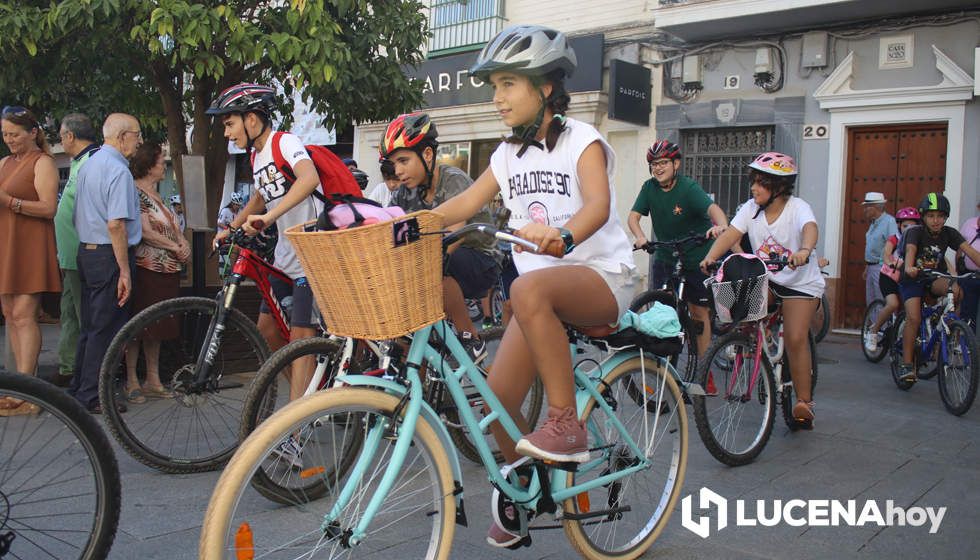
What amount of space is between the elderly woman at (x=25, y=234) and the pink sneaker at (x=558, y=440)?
172 inches

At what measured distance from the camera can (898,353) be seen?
7.86 metres

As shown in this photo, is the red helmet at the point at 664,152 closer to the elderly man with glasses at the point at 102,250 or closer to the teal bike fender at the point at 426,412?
the elderly man with glasses at the point at 102,250

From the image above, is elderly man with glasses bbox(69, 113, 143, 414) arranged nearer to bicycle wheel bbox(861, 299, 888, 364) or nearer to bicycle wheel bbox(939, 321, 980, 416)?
bicycle wheel bbox(939, 321, 980, 416)

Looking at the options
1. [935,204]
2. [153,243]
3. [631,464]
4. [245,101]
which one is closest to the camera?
[631,464]

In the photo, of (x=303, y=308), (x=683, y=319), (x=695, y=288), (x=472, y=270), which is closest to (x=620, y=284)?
(x=472, y=270)

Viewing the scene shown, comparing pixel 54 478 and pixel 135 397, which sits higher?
pixel 54 478

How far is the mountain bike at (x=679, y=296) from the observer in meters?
6.38

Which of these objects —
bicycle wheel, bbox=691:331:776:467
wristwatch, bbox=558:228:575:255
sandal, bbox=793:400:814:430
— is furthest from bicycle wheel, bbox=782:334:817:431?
wristwatch, bbox=558:228:575:255

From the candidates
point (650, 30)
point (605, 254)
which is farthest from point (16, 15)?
point (650, 30)

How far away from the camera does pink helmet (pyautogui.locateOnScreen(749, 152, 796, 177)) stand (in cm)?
560

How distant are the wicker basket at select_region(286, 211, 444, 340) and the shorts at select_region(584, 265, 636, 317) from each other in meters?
0.77

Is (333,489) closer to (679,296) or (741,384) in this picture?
(741,384)

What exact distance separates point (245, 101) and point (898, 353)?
6.09 metres

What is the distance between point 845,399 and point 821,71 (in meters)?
6.61
